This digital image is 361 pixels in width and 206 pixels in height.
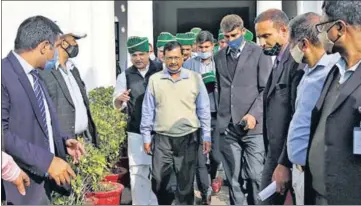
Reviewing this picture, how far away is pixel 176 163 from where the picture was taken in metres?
5.02

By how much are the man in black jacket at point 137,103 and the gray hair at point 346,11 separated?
10.2 feet

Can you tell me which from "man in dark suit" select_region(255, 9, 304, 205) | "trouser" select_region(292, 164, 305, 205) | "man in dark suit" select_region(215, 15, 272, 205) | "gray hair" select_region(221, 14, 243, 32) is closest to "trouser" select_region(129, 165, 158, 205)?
"man in dark suit" select_region(215, 15, 272, 205)

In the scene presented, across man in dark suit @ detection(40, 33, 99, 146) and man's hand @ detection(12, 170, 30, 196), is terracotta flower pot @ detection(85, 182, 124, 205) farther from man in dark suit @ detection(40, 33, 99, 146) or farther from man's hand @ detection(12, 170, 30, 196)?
man's hand @ detection(12, 170, 30, 196)

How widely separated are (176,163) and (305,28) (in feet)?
7.36

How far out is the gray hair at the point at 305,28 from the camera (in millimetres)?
3174

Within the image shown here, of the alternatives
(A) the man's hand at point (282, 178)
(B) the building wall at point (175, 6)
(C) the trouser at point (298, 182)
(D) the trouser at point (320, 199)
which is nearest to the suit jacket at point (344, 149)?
(D) the trouser at point (320, 199)

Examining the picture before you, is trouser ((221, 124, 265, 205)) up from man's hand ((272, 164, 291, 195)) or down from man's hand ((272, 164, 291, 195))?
down

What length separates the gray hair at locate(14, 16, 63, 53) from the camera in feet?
10.4

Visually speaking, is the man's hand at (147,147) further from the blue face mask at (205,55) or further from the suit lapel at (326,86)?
the suit lapel at (326,86)

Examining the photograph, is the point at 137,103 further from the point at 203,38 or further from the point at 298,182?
the point at 298,182

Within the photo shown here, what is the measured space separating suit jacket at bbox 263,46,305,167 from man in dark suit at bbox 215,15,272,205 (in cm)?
104

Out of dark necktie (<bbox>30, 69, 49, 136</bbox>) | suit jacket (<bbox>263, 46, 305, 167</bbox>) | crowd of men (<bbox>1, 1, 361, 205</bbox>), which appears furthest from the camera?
suit jacket (<bbox>263, 46, 305, 167</bbox>)

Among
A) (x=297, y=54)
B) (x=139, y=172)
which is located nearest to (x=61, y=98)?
(x=139, y=172)

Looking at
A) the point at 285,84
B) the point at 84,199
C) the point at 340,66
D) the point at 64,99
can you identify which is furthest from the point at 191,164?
the point at 340,66
